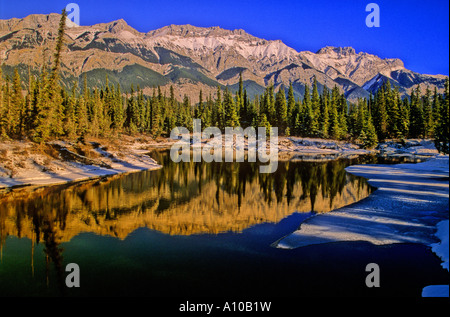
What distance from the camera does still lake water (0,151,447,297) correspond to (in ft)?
35.7

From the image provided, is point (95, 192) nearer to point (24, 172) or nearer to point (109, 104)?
point (24, 172)

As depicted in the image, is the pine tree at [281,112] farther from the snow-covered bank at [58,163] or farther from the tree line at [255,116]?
the snow-covered bank at [58,163]

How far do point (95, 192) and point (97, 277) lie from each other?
16969mm

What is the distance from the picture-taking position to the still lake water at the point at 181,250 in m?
10.9

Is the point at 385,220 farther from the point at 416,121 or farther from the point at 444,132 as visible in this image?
the point at 416,121

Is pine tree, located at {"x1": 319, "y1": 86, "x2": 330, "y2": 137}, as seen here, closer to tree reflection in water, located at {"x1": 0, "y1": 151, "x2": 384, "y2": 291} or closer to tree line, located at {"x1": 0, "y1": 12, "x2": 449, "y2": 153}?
tree line, located at {"x1": 0, "y1": 12, "x2": 449, "y2": 153}

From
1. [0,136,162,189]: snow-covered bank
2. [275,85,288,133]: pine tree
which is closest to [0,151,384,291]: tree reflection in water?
[0,136,162,189]: snow-covered bank

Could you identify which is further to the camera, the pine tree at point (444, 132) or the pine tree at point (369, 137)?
the pine tree at point (369, 137)

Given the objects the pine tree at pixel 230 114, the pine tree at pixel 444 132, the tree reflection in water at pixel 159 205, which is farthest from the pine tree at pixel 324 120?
the tree reflection in water at pixel 159 205

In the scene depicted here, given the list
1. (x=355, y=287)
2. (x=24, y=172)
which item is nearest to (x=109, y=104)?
(x=24, y=172)

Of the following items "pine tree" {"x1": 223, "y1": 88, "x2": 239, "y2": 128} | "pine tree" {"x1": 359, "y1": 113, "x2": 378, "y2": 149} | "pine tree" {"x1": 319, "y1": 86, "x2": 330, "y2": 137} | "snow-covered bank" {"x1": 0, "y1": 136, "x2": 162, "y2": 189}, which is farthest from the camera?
"pine tree" {"x1": 223, "y1": 88, "x2": 239, "y2": 128}

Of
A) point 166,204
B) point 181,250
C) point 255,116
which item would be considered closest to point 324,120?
point 255,116

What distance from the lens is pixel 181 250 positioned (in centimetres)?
1434
